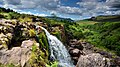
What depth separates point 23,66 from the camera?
4256cm

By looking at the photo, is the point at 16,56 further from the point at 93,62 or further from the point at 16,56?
the point at 93,62

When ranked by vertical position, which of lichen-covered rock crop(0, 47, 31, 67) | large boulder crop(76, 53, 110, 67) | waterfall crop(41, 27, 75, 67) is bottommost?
waterfall crop(41, 27, 75, 67)

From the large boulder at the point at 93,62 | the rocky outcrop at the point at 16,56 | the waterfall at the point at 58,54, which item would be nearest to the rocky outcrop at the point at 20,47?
the rocky outcrop at the point at 16,56

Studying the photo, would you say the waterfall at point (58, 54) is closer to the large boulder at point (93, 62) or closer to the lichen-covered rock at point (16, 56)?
the large boulder at point (93, 62)

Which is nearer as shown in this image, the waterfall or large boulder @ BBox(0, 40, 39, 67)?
large boulder @ BBox(0, 40, 39, 67)

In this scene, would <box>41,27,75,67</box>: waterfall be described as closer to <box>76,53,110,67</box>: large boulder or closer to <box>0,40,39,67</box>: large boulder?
<box>76,53,110,67</box>: large boulder

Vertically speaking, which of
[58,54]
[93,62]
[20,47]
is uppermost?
[20,47]

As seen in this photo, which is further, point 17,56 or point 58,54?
point 58,54

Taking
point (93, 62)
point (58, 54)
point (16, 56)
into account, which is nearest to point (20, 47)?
point (16, 56)

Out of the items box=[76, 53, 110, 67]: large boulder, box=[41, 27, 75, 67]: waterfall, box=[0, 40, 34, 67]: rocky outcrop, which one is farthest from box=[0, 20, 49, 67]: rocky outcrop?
box=[76, 53, 110, 67]: large boulder

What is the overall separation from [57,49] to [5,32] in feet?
62.1

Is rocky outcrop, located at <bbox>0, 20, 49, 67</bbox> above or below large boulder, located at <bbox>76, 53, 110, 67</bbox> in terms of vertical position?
above

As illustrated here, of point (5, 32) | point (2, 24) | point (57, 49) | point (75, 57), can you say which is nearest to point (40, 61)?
point (5, 32)

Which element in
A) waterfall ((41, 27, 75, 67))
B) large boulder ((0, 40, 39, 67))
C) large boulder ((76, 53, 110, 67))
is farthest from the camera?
waterfall ((41, 27, 75, 67))
